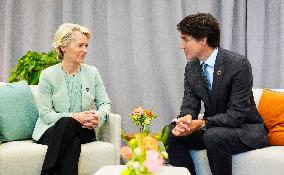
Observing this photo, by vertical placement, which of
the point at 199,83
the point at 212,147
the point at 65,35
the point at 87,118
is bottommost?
the point at 212,147

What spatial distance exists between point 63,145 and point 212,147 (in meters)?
0.98

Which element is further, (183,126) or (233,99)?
(233,99)

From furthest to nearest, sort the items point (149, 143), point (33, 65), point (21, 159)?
point (33, 65)
point (21, 159)
point (149, 143)

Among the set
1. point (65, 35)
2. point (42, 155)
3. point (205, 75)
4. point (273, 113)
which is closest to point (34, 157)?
point (42, 155)

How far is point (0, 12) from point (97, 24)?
3.40 ft

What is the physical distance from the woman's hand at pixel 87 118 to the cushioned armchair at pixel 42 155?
13cm

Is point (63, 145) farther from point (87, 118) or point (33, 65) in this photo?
point (33, 65)

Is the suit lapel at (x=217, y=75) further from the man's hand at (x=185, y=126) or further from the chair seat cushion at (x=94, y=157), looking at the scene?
the chair seat cushion at (x=94, y=157)

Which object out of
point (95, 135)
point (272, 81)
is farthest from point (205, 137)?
point (272, 81)

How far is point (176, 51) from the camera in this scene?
15.0 ft

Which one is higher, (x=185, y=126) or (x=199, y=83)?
(x=199, y=83)

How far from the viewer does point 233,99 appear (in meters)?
2.89

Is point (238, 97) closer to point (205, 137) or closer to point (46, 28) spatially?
point (205, 137)

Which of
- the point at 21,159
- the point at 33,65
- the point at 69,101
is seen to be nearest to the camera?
the point at 21,159
